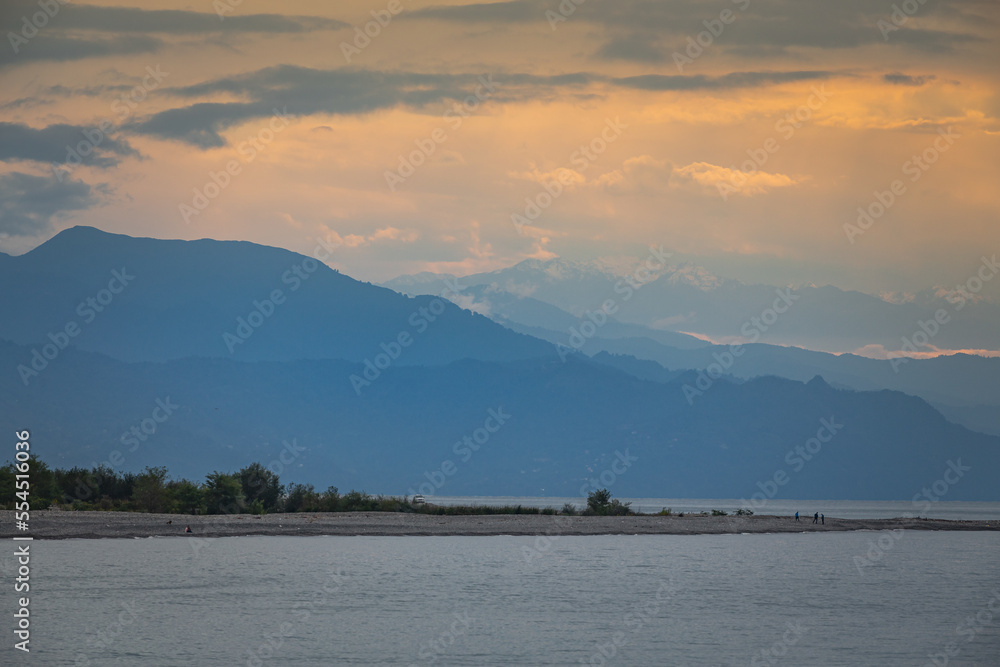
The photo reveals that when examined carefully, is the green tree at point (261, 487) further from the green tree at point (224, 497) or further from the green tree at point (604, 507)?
the green tree at point (604, 507)

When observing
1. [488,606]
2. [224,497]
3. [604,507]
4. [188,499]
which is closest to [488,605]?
[488,606]

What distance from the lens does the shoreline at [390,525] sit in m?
53.8

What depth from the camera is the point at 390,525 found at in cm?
6334

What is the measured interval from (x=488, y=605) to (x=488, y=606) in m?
0.19

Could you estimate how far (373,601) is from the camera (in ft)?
117

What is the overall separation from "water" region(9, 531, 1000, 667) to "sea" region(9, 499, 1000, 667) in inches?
3.8

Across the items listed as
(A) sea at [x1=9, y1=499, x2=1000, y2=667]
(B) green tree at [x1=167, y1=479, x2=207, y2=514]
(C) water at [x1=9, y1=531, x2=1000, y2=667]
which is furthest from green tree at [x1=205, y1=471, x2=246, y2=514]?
(A) sea at [x1=9, y1=499, x2=1000, y2=667]

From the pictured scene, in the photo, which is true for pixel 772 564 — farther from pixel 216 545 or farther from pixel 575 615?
pixel 216 545

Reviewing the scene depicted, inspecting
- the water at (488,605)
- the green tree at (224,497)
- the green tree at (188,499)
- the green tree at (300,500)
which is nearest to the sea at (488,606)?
the water at (488,605)

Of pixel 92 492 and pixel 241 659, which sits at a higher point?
pixel 92 492

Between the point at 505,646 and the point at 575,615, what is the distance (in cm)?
572

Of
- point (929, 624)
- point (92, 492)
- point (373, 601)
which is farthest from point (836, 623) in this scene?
point (92, 492)

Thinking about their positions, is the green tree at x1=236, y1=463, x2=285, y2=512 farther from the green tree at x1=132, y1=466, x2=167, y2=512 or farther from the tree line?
the green tree at x1=132, y1=466, x2=167, y2=512

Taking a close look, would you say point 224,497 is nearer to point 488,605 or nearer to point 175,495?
point 175,495
